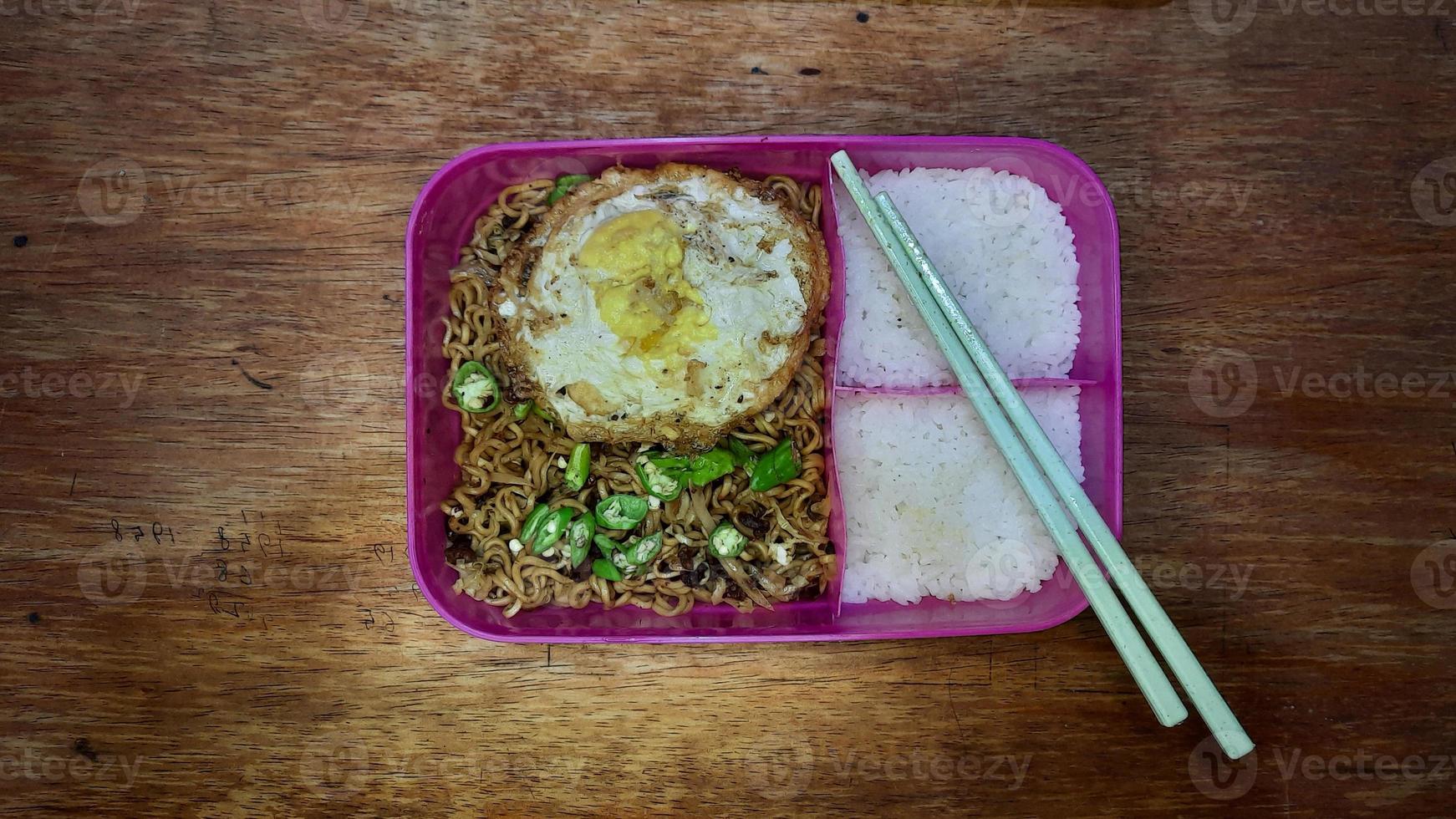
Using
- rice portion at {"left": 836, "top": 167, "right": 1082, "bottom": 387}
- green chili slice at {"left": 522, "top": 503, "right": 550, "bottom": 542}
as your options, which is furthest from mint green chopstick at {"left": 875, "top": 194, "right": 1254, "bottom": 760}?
green chili slice at {"left": 522, "top": 503, "right": 550, "bottom": 542}

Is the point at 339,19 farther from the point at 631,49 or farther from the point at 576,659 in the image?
the point at 576,659

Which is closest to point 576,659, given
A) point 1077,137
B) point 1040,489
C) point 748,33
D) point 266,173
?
point 1040,489

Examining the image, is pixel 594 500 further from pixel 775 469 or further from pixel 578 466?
pixel 775 469

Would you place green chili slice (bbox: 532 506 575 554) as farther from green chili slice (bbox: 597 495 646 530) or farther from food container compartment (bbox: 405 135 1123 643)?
food container compartment (bbox: 405 135 1123 643)

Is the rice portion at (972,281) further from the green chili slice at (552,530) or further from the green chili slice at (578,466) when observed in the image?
the green chili slice at (552,530)

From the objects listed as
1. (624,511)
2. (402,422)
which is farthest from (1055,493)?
(402,422)

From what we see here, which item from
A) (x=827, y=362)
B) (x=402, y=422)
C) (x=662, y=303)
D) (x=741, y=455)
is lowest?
(x=402, y=422)
